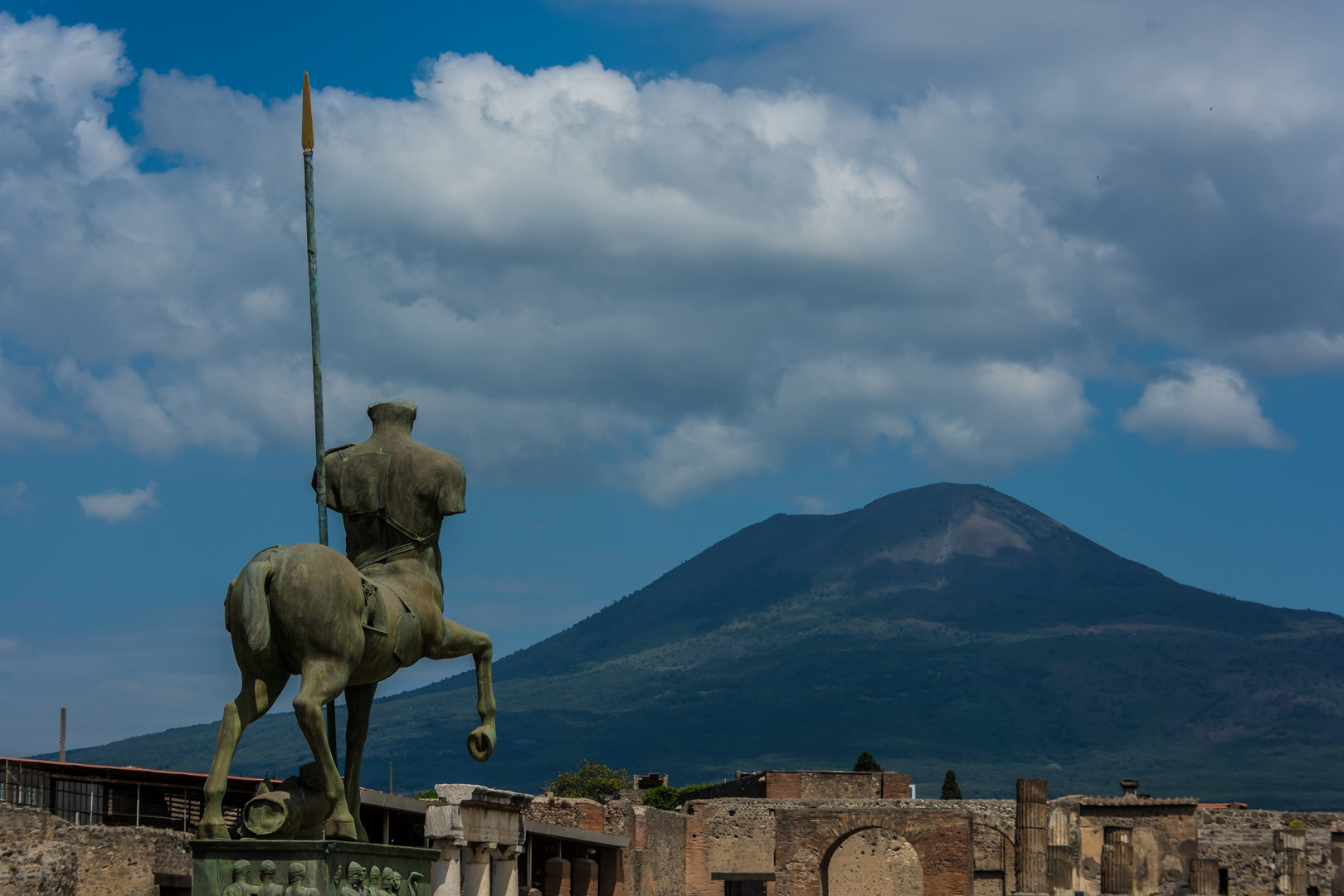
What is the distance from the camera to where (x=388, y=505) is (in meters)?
12.8

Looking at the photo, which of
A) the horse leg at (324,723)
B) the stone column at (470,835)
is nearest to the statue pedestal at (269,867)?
the horse leg at (324,723)

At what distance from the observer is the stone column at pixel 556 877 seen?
36656 millimetres

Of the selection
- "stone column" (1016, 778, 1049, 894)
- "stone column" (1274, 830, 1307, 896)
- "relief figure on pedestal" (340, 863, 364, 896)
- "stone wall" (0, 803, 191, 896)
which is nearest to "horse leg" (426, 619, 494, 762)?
"relief figure on pedestal" (340, 863, 364, 896)

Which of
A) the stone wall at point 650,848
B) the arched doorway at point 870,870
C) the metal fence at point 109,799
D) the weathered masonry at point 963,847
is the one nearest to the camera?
the metal fence at point 109,799

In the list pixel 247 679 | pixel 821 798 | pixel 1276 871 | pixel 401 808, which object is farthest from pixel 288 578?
pixel 821 798

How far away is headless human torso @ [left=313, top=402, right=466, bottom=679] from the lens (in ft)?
42.0

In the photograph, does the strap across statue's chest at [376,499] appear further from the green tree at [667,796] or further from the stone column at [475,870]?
the green tree at [667,796]

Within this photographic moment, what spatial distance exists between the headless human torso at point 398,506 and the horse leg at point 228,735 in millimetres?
1233

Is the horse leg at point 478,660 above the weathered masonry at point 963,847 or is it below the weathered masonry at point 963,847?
above

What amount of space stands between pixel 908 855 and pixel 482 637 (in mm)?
41241

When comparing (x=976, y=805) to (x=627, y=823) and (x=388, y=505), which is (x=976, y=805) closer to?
(x=627, y=823)

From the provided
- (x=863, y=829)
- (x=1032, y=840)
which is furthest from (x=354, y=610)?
(x=863, y=829)

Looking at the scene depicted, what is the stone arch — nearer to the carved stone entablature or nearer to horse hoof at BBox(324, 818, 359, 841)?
the carved stone entablature

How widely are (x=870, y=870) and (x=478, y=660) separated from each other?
40404 mm
